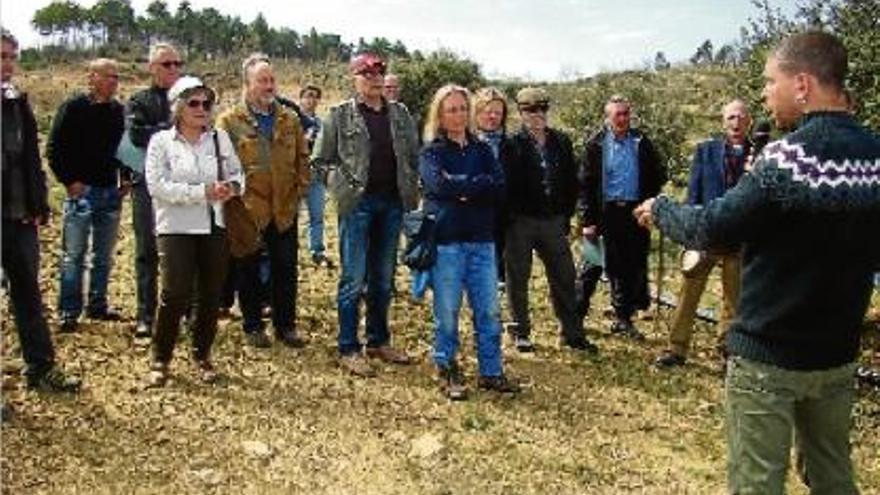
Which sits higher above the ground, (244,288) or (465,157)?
(465,157)

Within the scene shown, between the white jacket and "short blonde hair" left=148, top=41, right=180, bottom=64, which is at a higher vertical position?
"short blonde hair" left=148, top=41, right=180, bottom=64

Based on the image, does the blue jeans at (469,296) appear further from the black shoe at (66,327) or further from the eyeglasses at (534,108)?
the black shoe at (66,327)

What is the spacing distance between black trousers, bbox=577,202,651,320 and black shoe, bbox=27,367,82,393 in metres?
4.39

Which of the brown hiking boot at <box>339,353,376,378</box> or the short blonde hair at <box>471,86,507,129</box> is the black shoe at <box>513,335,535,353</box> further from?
the short blonde hair at <box>471,86,507,129</box>

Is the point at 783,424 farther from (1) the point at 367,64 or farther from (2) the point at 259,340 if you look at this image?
(2) the point at 259,340

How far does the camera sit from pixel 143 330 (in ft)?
25.6

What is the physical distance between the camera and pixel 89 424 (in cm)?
607

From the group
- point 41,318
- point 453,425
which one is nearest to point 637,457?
point 453,425

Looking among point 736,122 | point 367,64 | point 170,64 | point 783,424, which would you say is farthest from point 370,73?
point 783,424

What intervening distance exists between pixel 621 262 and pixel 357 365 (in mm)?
2756

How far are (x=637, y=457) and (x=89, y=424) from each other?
11.0ft

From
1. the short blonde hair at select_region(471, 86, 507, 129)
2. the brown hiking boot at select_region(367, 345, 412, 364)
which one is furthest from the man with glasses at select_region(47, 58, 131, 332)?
the short blonde hair at select_region(471, 86, 507, 129)

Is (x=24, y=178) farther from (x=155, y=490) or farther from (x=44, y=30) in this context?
(x=44, y=30)

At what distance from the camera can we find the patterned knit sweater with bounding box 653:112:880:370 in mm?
3482
